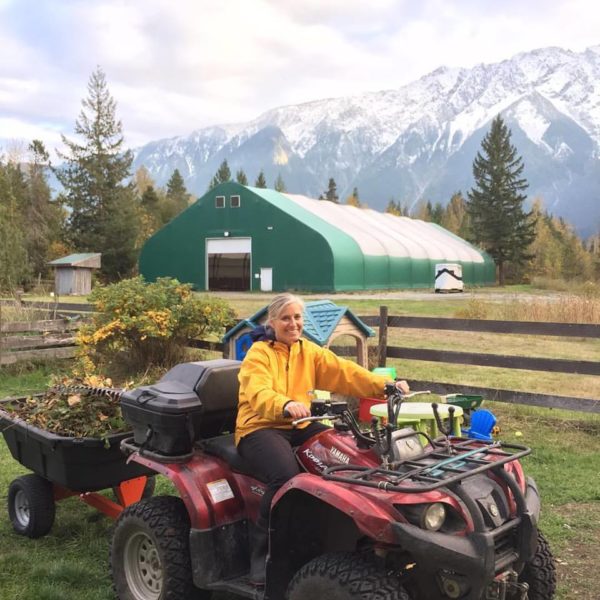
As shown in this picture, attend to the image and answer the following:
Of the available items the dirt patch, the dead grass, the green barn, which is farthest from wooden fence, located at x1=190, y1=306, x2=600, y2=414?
the green barn

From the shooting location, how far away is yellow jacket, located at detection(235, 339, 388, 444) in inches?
124

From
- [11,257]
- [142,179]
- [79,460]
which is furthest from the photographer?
[142,179]

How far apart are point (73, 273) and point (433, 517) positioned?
3341 cm

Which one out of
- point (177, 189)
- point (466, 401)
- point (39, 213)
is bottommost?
point (466, 401)

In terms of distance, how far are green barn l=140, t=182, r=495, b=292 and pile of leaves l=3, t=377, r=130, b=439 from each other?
28881mm

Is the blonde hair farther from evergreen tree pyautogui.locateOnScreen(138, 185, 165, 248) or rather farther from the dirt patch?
evergreen tree pyautogui.locateOnScreen(138, 185, 165, 248)

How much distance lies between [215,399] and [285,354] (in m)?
0.49

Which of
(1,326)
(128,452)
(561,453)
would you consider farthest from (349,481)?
(1,326)

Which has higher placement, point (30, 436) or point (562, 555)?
point (30, 436)

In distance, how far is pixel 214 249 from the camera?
39.0 metres

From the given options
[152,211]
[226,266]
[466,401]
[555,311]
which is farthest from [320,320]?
[152,211]

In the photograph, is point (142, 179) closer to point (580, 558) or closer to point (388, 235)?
point (388, 235)

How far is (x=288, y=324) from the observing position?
3400 millimetres

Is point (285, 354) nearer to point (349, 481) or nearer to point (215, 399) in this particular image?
point (215, 399)
